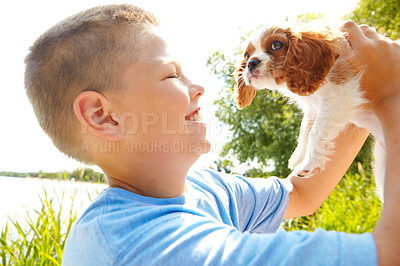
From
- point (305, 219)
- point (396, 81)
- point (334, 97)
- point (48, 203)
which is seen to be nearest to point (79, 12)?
point (334, 97)

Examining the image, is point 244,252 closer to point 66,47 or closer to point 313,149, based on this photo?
point 313,149

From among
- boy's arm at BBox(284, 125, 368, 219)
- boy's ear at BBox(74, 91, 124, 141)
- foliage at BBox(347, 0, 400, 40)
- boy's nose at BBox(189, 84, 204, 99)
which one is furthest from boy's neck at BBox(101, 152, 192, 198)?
foliage at BBox(347, 0, 400, 40)

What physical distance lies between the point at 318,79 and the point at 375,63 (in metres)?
0.17

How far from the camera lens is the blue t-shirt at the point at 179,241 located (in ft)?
2.56

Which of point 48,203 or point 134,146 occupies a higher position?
point 134,146

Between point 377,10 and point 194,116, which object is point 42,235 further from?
point 377,10

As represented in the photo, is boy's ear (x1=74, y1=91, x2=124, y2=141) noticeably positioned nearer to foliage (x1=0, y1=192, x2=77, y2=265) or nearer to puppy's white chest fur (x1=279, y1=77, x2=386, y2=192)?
puppy's white chest fur (x1=279, y1=77, x2=386, y2=192)

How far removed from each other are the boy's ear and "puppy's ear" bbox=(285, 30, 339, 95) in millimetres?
603

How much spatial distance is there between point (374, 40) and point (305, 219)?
449 centimetres

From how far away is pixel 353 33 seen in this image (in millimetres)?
1188

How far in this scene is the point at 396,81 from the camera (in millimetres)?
1062

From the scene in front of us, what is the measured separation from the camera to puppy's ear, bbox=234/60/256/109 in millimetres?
1417

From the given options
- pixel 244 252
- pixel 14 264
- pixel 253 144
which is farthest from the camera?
pixel 253 144

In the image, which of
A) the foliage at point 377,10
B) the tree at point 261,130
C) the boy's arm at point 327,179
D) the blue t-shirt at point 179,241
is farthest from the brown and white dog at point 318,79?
the foliage at point 377,10
